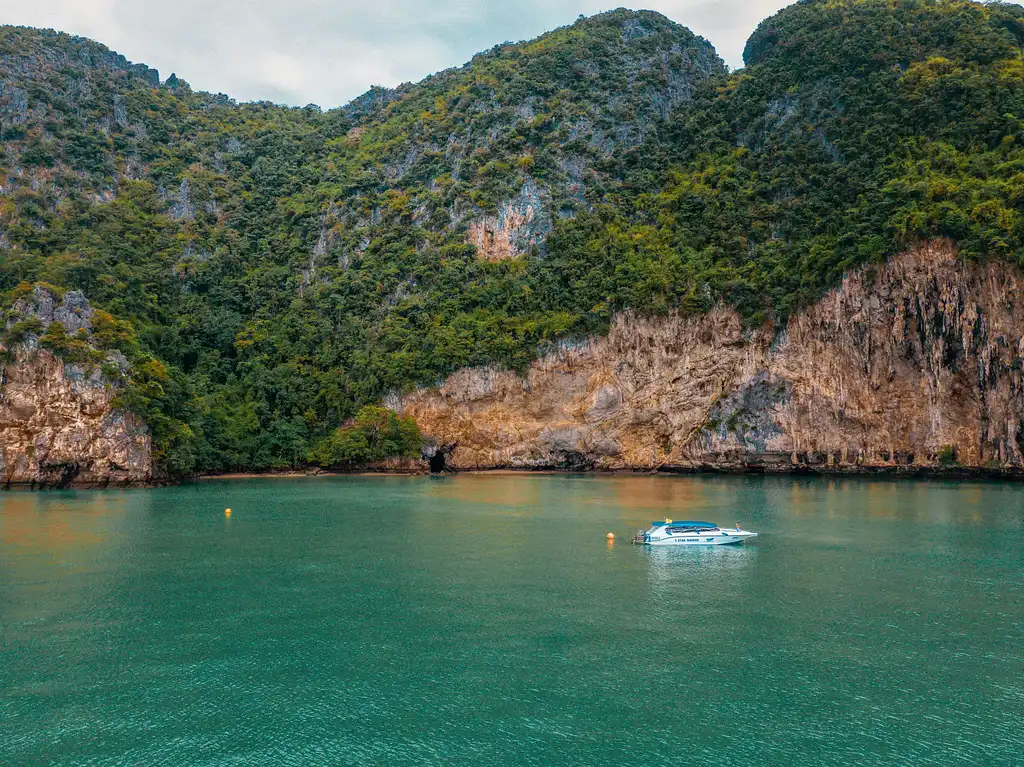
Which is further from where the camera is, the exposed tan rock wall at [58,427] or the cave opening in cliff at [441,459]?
the cave opening in cliff at [441,459]

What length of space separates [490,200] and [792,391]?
5416 centimetres

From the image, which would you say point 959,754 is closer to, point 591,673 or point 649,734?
point 649,734

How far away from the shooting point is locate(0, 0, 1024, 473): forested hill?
90.5 m

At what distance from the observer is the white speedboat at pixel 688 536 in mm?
41375

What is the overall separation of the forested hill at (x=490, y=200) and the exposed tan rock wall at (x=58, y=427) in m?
2.57

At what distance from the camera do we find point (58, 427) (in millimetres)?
74062

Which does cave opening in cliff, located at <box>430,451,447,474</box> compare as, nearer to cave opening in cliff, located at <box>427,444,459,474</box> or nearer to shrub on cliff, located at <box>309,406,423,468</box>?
cave opening in cliff, located at <box>427,444,459,474</box>

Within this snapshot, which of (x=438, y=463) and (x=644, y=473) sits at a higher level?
(x=438, y=463)

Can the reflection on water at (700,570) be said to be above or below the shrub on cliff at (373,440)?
below

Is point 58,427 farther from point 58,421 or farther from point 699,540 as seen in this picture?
point 699,540

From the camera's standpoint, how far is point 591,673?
20.7 metres

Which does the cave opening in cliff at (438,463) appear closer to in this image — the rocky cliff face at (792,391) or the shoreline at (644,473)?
the shoreline at (644,473)

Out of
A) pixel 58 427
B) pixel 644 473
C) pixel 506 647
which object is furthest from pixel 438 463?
pixel 506 647

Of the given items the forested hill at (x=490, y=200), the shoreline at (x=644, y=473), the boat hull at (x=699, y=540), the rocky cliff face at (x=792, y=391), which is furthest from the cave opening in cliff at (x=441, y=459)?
the boat hull at (x=699, y=540)
